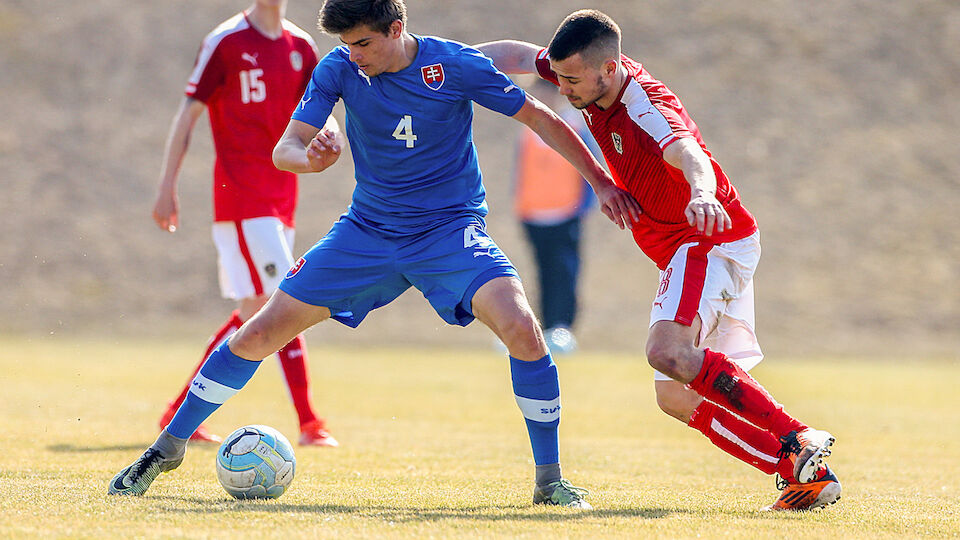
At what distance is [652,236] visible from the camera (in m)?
5.52

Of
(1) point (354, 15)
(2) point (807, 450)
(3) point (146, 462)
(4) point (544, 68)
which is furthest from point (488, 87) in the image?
(3) point (146, 462)

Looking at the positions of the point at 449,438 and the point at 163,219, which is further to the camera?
the point at 449,438

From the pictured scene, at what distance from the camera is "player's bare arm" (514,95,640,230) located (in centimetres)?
524

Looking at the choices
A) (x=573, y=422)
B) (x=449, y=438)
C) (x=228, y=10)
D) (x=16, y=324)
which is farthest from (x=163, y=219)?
(x=228, y=10)

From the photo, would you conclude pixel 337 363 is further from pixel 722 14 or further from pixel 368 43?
pixel 722 14

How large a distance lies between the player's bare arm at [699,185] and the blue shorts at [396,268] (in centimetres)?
84

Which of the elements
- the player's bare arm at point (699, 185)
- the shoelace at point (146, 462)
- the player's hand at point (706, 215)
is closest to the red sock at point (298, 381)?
the shoelace at point (146, 462)

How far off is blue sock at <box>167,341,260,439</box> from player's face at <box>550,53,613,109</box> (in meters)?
1.87

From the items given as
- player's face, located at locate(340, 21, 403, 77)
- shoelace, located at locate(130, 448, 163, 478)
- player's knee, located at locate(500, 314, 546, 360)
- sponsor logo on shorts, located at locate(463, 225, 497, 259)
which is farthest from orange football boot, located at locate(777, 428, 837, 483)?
shoelace, located at locate(130, 448, 163, 478)

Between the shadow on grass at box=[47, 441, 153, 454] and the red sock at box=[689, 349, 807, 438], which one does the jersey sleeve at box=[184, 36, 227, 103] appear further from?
the red sock at box=[689, 349, 807, 438]

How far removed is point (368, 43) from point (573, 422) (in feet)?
16.0

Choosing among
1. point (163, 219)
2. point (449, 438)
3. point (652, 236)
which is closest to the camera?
point (652, 236)

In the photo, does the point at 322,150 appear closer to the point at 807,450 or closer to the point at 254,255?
the point at 807,450

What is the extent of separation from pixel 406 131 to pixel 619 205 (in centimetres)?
105
